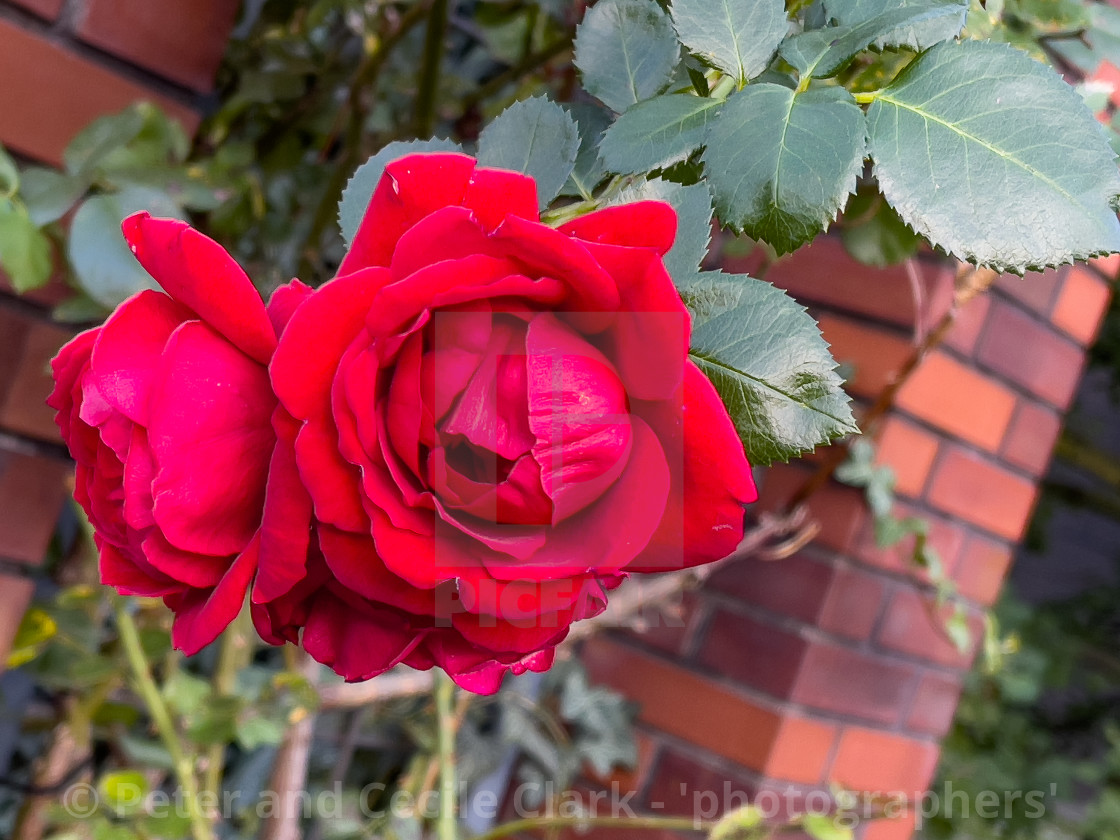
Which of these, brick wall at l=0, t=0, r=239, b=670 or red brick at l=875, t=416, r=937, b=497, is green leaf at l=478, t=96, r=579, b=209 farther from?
red brick at l=875, t=416, r=937, b=497

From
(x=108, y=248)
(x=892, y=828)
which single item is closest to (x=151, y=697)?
(x=108, y=248)

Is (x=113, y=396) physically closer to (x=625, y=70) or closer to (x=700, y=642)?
(x=625, y=70)

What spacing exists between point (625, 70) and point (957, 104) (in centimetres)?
15

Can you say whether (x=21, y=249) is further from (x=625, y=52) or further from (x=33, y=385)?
(x=625, y=52)

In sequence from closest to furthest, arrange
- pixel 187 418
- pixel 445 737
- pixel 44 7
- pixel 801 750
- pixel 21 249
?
pixel 187 418
pixel 21 249
pixel 44 7
pixel 445 737
pixel 801 750

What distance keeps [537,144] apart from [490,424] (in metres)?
0.14

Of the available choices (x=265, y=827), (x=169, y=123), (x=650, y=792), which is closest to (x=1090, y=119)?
(x=169, y=123)

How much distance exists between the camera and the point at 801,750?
4.12ft

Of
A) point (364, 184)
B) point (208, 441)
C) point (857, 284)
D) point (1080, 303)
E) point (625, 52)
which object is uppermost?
point (1080, 303)

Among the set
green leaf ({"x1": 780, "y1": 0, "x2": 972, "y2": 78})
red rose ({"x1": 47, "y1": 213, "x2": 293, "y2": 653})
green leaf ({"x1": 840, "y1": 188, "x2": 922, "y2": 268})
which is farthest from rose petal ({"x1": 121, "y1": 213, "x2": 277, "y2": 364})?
green leaf ({"x1": 840, "y1": 188, "x2": 922, "y2": 268})

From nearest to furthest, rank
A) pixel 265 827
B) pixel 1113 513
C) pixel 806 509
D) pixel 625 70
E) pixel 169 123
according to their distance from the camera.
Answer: pixel 625 70 → pixel 169 123 → pixel 265 827 → pixel 806 509 → pixel 1113 513

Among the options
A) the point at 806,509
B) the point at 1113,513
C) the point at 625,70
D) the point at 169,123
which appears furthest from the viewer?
the point at 1113,513

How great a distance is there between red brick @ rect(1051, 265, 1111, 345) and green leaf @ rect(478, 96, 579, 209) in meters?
1.25

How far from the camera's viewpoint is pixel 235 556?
295 millimetres
